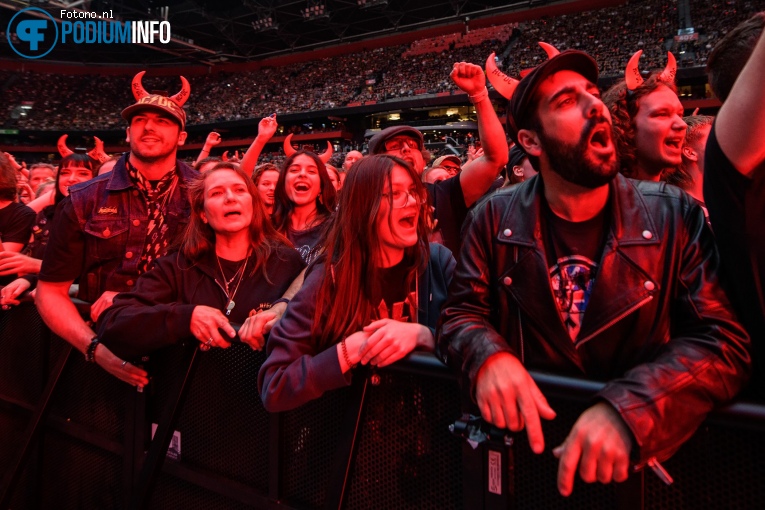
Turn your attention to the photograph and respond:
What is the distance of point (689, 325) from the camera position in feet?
3.85

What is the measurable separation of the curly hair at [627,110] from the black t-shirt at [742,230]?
45.3 inches

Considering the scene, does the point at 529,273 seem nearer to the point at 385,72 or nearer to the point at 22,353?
the point at 22,353

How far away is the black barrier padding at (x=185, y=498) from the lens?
5.98ft

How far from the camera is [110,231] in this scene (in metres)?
2.56

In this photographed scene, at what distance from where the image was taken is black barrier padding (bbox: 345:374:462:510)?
1.34 metres

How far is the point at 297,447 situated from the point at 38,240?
3.50 meters

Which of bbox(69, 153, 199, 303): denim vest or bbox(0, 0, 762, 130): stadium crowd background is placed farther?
bbox(0, 0, 762, 130): stadium crowd background

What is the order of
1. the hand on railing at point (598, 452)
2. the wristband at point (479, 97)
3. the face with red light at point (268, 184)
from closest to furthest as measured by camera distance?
the hand on railing at point (598, 452)
the wristband at point (479, 97)
the face with red light at point (268, 184)

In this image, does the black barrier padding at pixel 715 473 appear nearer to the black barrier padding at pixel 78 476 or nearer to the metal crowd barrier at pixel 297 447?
the metal crowd barrier at pixel 297 447

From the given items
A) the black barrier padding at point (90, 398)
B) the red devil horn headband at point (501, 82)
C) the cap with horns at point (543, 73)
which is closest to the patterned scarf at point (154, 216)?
the black barrier padding at point (90, 398)

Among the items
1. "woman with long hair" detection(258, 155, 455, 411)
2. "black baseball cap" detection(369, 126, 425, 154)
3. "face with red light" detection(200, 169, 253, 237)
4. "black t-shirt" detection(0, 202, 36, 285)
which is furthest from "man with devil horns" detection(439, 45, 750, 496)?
"black t-shirt" detection(0, 202, 36, 285)

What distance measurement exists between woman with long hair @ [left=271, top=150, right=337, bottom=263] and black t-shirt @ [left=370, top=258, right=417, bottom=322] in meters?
1.53

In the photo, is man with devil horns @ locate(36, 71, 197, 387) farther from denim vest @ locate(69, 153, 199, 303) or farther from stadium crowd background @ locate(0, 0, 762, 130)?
stadium crowd background @ locate(0, 0, 762, 130)

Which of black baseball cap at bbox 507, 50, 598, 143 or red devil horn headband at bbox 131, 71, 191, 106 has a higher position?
red devil horn headband at bbox 131, 71, 191, 106
